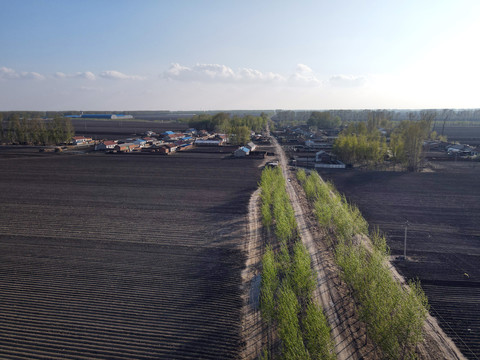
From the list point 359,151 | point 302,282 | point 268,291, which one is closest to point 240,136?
point 359,151

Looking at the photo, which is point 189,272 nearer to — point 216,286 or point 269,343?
point 216,286

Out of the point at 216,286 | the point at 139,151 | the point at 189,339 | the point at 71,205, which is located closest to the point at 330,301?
the point at 216,286

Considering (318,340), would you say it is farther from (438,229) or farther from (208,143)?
(208,143)

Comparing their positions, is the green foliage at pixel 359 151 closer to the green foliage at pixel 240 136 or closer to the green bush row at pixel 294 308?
the green foliage at pixel 240 136

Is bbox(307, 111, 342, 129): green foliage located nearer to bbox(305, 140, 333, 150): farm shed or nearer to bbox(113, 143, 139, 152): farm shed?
bbox(305, 140, 333, 150): farm shed

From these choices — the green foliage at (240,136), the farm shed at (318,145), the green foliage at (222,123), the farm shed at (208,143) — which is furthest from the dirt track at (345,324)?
the green foliage at (222,123)

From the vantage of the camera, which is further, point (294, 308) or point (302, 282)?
point (302, 282)
